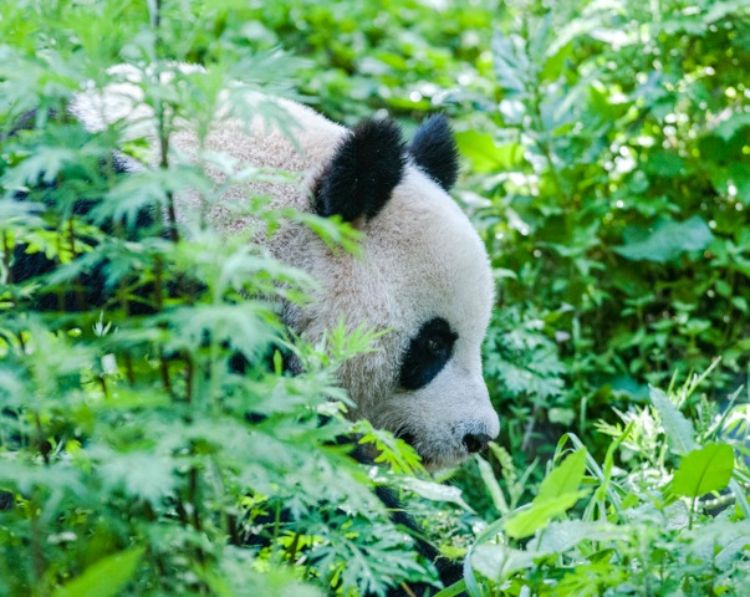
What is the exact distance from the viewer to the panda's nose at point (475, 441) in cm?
295

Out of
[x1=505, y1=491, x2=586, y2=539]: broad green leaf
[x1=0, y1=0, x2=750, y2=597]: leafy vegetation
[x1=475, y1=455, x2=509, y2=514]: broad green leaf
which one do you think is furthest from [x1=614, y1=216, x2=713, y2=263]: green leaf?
[x1=505, y1=491, x2=586, y2=539]: broad green leaf

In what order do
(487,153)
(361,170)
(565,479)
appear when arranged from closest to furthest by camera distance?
(565,479) → (361,170) → (487,153)

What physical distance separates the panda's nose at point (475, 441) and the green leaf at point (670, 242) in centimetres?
156

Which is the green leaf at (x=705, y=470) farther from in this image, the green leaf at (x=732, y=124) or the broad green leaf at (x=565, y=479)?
the green leaf at (x=732, y=124)

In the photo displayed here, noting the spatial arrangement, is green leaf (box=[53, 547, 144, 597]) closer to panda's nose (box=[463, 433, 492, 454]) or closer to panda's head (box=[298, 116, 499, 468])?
panda's head (box=[298, 116, 499, 468])

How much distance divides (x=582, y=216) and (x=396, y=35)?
10.1 feet

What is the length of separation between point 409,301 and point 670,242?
1751mm

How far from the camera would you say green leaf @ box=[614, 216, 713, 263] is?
13.7 ft

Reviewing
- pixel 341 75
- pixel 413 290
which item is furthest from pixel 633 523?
pixel 341 75

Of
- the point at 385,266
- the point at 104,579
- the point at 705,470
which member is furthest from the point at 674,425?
the point at 104,579

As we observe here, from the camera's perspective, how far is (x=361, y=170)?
2707 millimetres

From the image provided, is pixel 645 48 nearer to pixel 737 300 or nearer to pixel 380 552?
pixel 737 300

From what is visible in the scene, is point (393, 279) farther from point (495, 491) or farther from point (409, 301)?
point (495, 491)

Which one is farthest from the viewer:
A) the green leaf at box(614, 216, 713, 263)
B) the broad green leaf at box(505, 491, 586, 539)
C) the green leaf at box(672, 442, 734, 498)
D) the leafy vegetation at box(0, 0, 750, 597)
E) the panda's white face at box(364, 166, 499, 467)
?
the green leaf at box(614, 216, 713, 263)
